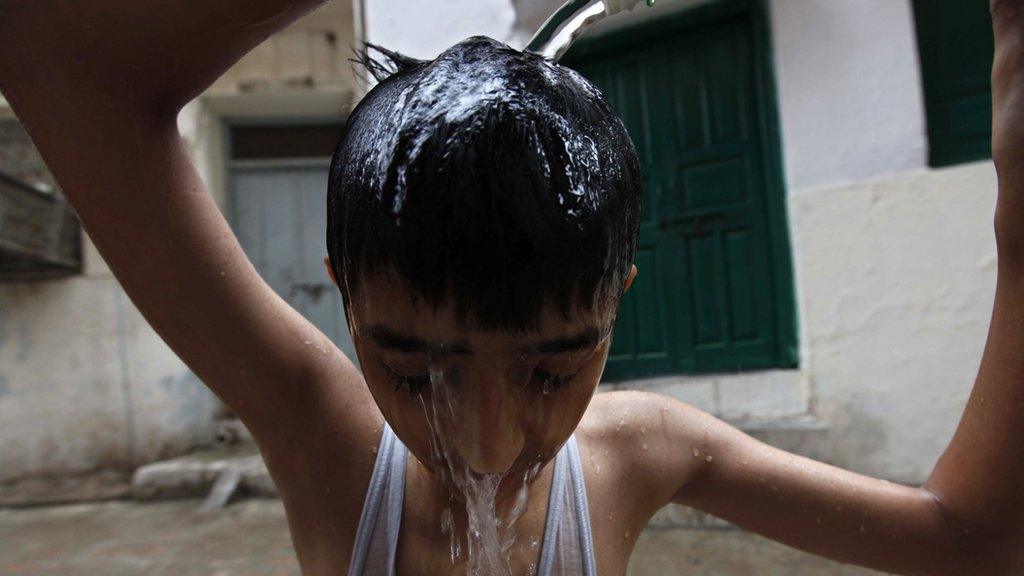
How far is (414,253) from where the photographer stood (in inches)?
26.0

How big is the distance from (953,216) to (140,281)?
3.91 meters

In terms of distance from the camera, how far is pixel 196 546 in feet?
14.7

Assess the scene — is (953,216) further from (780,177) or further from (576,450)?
(576,450)

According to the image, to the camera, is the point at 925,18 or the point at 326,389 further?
the point at 925,18

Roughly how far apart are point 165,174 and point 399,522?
1.77 feet

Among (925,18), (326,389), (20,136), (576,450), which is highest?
(20,136)

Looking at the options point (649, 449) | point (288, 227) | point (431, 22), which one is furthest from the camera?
point (288, 227)

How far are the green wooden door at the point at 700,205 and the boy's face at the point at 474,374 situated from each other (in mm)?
3634

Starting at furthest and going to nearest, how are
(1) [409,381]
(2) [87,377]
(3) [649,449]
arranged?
(2) [87,377] → (3) [649,449] → (1) [409,381]

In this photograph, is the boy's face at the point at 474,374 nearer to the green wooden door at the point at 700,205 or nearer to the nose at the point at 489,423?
the nose at the point at 489,423

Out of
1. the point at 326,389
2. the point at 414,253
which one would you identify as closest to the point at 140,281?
the point at 326,389

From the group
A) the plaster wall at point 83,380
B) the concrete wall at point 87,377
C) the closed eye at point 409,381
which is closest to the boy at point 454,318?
the closed eye at point 409,381

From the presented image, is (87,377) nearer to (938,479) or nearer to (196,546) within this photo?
(196,546)

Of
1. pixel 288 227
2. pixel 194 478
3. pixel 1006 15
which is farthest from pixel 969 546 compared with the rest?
pixel 288 227
